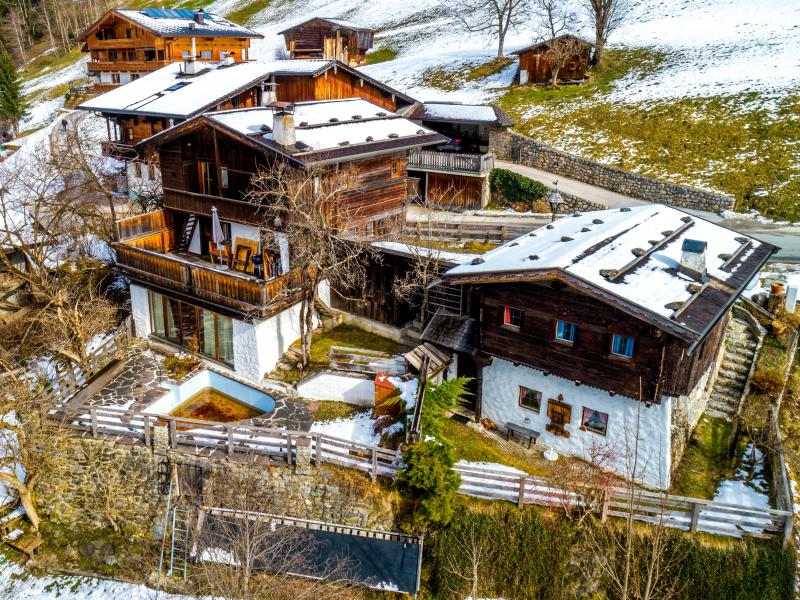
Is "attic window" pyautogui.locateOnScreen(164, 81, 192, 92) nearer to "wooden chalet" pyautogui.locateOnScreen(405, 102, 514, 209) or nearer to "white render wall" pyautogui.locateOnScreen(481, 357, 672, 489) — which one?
"wooden chalet" pyautogui.locateOnScreen(405, 102, 514, 209)

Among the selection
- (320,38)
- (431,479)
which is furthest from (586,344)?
(320,38)

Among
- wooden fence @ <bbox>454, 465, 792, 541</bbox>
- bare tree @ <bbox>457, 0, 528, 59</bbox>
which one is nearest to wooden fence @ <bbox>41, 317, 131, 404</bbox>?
wooden fence @ <bbox>454, 465, 792, 541</bbox>

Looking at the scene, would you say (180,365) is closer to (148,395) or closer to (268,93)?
(148,395)

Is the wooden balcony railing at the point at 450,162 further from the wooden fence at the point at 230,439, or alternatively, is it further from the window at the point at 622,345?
the wooden fence at the point at 230,439

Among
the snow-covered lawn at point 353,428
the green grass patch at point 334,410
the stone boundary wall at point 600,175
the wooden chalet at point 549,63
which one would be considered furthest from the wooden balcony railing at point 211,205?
the wooden chalet at point 549,63

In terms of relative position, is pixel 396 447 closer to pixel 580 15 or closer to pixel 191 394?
pixel 191 394
